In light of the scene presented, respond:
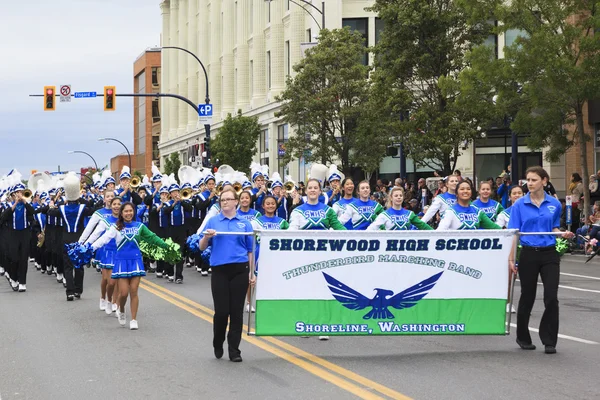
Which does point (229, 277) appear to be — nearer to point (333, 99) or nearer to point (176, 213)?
point (176, 213)

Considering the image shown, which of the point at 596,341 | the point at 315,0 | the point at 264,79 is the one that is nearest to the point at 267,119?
the point at 264,79

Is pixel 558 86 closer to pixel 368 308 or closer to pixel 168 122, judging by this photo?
pixel 368 308

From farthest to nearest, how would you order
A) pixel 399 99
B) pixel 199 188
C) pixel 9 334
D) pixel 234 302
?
pixel 399 99 < pixel 199 188 < pixel 9 334 < pixel 234 302

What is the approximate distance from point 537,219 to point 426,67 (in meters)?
22.2

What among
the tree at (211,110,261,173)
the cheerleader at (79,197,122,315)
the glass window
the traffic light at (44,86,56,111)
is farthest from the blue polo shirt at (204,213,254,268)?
the tree at (211,110,261,173)

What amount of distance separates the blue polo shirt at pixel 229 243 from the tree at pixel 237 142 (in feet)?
154

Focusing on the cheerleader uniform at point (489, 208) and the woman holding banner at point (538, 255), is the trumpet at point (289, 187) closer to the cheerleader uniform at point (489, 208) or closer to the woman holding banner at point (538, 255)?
the cheerleader uniform at point (489, 208)

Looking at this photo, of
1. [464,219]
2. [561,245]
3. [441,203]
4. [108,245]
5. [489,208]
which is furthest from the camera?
[441,203]

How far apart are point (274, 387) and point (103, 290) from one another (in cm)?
711

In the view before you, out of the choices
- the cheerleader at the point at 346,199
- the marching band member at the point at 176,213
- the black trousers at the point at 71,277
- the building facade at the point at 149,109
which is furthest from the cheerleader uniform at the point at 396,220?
the building facade at the point at 149,109

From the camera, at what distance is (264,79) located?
65125 mm

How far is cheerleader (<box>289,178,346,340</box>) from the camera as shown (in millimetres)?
12445

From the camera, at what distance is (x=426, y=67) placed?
32.5 metres

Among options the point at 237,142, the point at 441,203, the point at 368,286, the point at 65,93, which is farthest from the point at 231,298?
the point at 237,142
